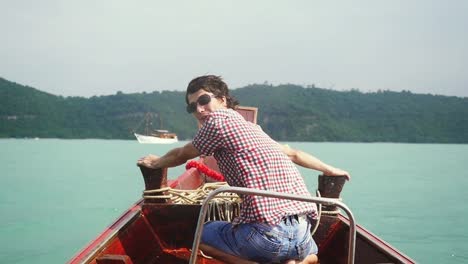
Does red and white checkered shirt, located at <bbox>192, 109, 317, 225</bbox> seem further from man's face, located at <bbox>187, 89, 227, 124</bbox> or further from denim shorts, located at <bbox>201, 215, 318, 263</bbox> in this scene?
man's face, located at <bbox>187, 89, 227, 124</bbox>

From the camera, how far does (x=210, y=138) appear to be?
2154 millimetres

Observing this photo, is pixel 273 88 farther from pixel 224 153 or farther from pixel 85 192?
pixel 224 153

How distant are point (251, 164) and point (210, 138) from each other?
0.74 ft

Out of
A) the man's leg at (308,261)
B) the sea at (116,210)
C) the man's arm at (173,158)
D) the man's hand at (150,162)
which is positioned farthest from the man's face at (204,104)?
the sea at (116,210)

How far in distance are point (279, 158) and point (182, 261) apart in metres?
1.53

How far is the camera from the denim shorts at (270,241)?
6.70 ft

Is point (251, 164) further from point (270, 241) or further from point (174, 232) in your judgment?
point (174, 232)

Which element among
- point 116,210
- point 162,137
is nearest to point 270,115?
point 162,137

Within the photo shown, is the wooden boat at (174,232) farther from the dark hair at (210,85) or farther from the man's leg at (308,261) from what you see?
the dark hair at (210,85)

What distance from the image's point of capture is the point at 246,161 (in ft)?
6.80

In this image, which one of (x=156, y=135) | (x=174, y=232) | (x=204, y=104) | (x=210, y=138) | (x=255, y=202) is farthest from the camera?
(x=156, y=135)

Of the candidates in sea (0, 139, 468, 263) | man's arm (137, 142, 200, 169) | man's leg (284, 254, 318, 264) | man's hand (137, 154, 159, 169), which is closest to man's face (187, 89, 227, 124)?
man's arm (137, 142, 200, 169)

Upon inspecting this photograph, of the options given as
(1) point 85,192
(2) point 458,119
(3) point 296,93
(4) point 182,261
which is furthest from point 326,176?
(3) point 296,93

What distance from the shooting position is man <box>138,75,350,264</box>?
2035mm
